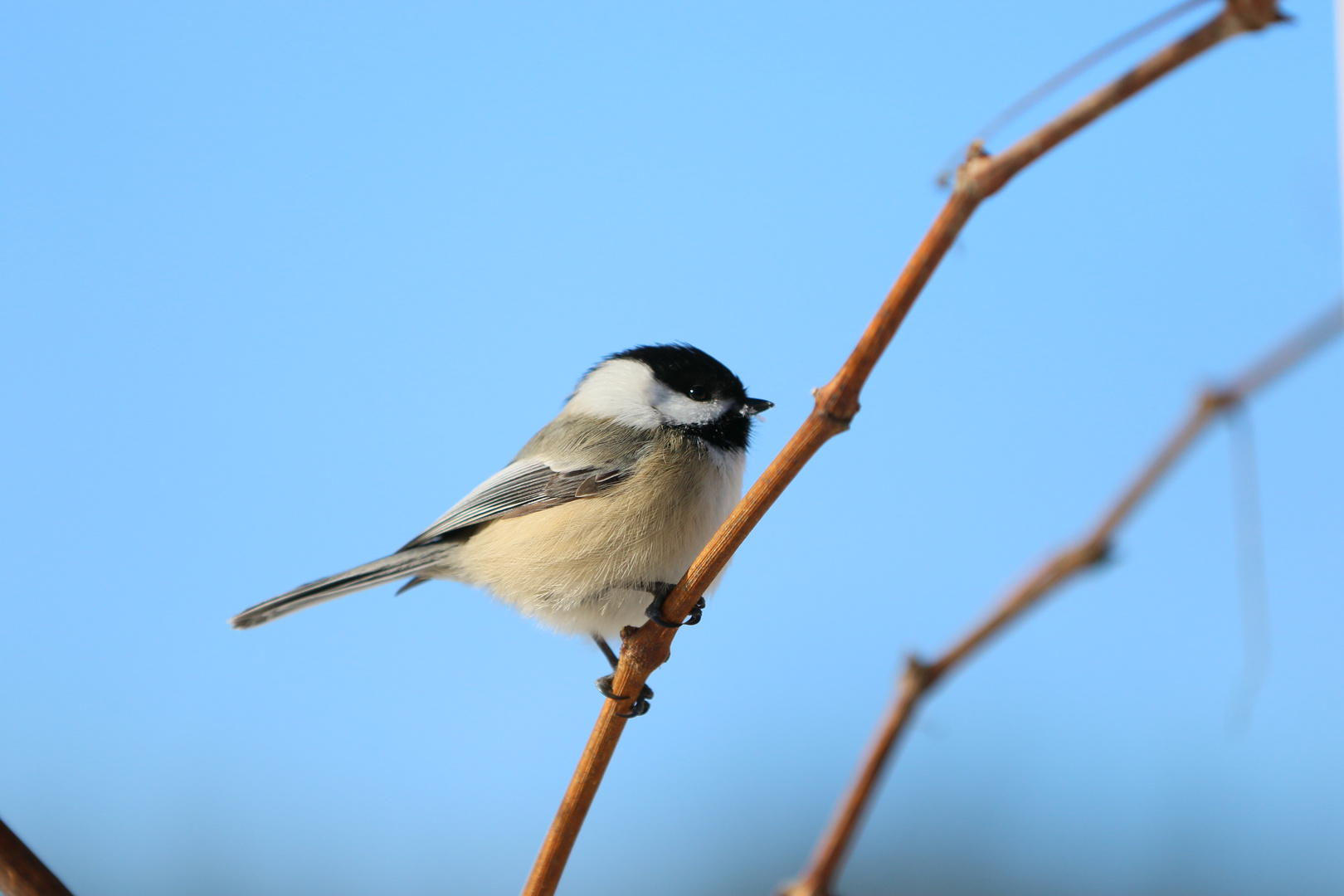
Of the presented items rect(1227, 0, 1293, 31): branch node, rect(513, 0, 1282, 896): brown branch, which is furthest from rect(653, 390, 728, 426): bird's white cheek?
rect(1227, 0, 1293, 31): branch node

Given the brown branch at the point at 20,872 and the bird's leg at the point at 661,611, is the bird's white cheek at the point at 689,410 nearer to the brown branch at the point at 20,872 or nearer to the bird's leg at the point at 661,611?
the bird's leg at the point at 661,611

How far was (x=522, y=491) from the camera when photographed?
177 centimetres

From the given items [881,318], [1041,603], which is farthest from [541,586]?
[1041,603]

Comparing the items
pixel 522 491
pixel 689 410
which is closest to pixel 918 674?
pixel 689 410

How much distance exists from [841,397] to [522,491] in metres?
1.24

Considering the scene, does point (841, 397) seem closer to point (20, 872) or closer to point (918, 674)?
point (918, 674)

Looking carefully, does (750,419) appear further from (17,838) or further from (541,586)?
(17,838)

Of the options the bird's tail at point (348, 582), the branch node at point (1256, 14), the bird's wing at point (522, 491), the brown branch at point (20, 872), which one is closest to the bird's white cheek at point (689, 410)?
the bird's wing at point (522, 491)

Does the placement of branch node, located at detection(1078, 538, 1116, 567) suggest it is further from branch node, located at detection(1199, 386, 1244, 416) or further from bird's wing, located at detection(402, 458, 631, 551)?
bird's wing, located at detection(402, 458, 631, 551)

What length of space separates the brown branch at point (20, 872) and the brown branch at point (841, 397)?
330 mm

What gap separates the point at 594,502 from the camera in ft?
5.24

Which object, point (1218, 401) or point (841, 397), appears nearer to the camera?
point (1218, 401)

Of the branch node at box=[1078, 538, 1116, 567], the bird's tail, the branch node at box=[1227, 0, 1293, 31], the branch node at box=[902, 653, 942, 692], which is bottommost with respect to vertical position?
the bird's tail

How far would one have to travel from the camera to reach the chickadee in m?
1.55
